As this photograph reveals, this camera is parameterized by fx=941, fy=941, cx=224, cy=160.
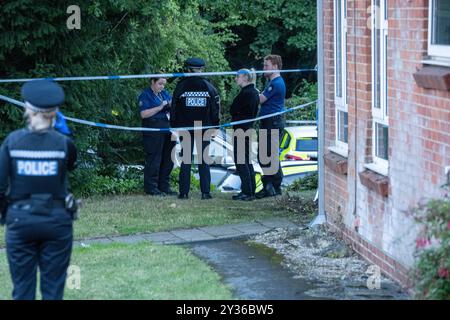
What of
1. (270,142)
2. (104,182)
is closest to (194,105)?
(270,142)

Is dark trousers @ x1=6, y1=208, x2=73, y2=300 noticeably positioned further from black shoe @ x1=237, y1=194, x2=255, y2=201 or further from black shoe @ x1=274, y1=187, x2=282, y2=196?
black shoe @ x1=274, y1=187, x2=282, y2=196

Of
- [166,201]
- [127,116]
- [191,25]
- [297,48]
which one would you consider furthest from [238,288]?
[297,48]

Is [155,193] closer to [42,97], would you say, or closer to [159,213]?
[159,213]

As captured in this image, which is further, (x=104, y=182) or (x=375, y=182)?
(x=104, y=182)

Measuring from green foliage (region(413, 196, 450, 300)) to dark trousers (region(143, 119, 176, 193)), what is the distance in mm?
8632

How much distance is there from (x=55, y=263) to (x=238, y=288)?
214 centimetres

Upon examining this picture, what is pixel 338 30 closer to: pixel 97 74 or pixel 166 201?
pixel 166 201

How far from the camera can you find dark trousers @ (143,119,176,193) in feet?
47.9

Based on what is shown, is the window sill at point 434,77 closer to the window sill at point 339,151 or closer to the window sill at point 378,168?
the window sill at point 378,168

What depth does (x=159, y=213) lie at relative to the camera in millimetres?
12570

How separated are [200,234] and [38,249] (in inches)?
181

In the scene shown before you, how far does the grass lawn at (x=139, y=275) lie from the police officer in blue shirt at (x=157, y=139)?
4500mm

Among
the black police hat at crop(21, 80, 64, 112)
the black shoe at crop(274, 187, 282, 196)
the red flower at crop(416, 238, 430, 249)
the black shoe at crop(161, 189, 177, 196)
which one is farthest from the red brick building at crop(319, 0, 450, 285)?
the black shoe at crop(161, 189, 177, 196)
